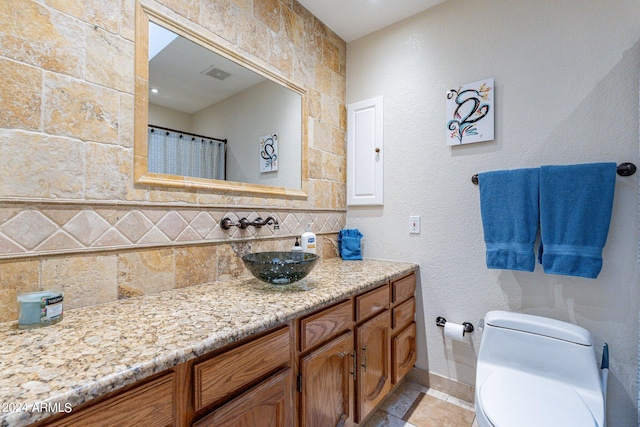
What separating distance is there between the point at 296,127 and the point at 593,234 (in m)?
1.67

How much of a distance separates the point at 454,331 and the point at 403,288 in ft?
1.26

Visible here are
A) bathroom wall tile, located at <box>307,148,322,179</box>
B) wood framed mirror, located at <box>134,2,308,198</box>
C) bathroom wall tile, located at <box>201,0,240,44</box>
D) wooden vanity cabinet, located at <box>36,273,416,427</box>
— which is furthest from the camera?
bathroom wall tile, located at <box>307,148,322,179</box>

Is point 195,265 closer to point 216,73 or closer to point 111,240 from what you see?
point 111,240

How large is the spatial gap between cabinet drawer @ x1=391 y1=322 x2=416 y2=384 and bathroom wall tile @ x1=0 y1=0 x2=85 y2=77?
193 cm

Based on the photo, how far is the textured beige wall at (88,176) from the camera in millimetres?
895

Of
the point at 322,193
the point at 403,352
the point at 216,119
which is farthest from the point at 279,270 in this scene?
the point at 403,352

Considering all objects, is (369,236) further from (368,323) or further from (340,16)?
(340,16)

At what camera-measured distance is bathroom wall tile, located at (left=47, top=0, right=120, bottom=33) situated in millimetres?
979

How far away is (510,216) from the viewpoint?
1.56 metres

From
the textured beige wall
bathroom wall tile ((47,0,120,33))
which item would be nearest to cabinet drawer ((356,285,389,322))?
the textured beige wall

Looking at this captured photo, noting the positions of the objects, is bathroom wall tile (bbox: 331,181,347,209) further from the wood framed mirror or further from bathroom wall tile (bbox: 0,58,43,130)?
bathroom wall tile (bbox: 0,58,43,130)

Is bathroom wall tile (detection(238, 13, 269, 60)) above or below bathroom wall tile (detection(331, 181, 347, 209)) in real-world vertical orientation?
above

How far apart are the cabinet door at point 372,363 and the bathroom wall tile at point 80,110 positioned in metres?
1.34

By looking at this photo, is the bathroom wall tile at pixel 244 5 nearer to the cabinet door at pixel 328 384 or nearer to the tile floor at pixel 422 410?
the cabinet door at pixel 328 384
